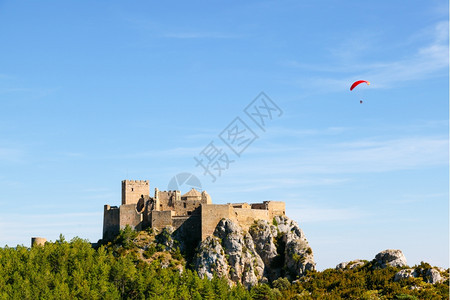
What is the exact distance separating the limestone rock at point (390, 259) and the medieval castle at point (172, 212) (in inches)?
1240

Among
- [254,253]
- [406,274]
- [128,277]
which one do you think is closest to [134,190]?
[128,277]

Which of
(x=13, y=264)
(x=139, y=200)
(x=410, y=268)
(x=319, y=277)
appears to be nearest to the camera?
(x=410, y=268)

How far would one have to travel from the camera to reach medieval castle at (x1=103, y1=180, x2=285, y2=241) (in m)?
129

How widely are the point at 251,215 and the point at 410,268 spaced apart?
39.3 meters

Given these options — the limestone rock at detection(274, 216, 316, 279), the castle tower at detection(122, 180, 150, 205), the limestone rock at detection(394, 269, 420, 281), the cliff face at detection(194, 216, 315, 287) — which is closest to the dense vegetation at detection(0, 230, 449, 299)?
the limestone rock at detection(394, 269, 420, 281)

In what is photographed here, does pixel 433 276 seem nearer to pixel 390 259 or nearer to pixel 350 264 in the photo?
pixel 390 259

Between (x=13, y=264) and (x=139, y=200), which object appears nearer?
(x=13, y=264)

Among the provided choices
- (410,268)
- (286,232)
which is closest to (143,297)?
(286,232)

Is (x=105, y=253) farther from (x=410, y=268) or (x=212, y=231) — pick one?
(x=410, y=268)

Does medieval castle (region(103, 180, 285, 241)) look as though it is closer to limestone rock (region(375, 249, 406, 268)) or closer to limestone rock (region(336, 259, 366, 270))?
limestone rock (region(336, 259, 366, 270))

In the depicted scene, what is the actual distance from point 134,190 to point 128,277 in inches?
763

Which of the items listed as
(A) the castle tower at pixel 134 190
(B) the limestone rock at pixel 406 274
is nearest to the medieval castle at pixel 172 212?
(A) the castle tower at pixel 134 190

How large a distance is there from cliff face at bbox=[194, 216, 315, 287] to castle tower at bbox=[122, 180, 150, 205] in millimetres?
15428

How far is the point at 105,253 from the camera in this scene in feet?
414
